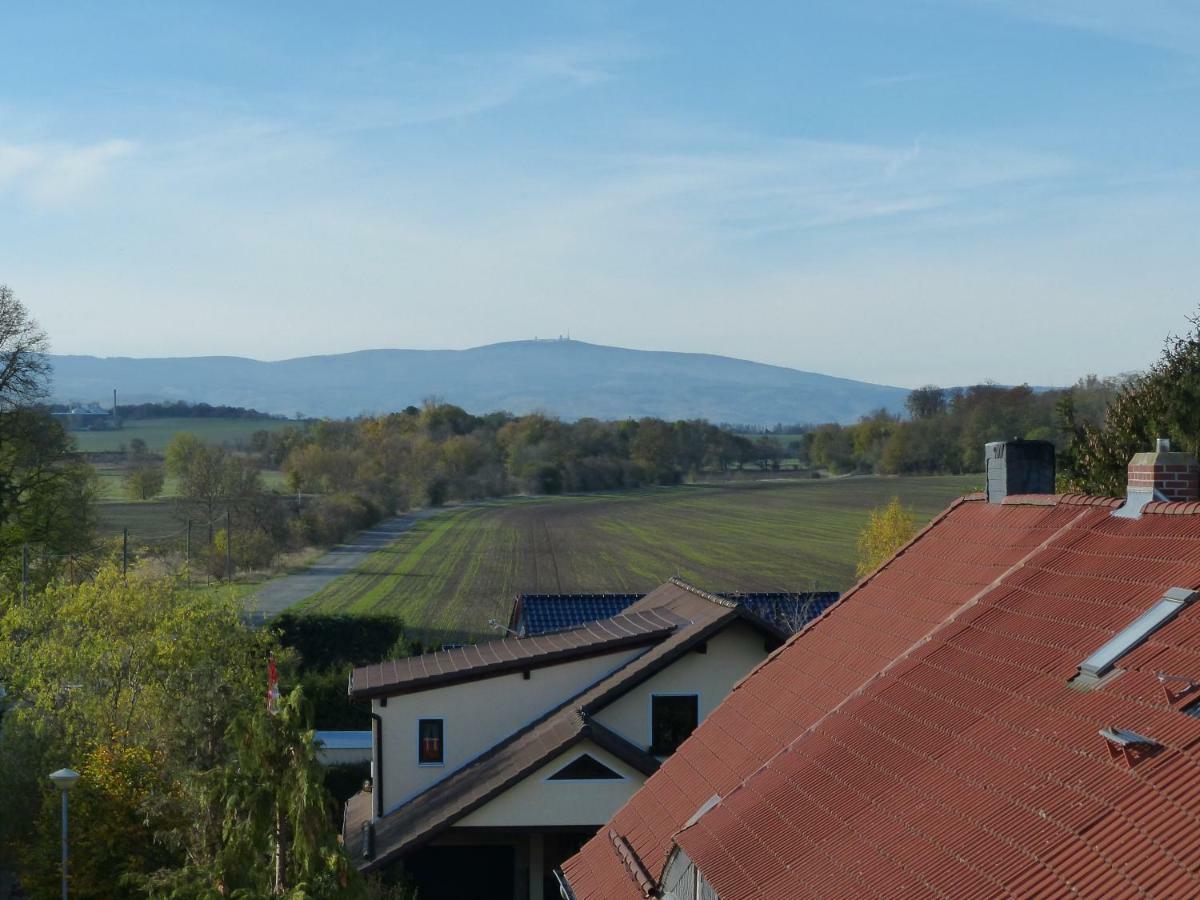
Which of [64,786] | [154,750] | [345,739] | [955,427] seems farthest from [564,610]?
[955,427]

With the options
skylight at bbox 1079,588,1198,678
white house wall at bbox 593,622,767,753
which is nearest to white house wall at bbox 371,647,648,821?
white house wall at bbox 593,622,767,753

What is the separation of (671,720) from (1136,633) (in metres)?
12.8

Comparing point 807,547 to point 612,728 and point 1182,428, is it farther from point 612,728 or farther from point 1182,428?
point 612,728

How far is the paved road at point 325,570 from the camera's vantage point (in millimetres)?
52750

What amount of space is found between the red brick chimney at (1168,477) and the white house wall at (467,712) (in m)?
12.2

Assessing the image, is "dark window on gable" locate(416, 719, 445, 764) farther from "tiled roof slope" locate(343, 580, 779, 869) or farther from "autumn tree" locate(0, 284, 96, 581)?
"autumn tree" locate(0, 284, 96, 581)

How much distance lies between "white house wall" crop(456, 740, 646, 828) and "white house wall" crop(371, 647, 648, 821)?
2.09 meters

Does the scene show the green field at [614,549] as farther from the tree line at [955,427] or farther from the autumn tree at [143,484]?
the autumn tree at [143,484]

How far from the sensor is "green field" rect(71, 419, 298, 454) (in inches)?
4921

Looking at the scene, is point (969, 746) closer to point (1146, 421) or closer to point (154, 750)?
point (154, 750)

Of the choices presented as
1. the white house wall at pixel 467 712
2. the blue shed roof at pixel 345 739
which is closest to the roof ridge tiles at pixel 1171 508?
the white house wall at pixel 467 712

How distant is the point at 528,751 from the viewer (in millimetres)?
19906

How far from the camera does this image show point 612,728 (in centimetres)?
2048

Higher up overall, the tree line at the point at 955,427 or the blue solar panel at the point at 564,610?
the tree line at the point at 955,427
